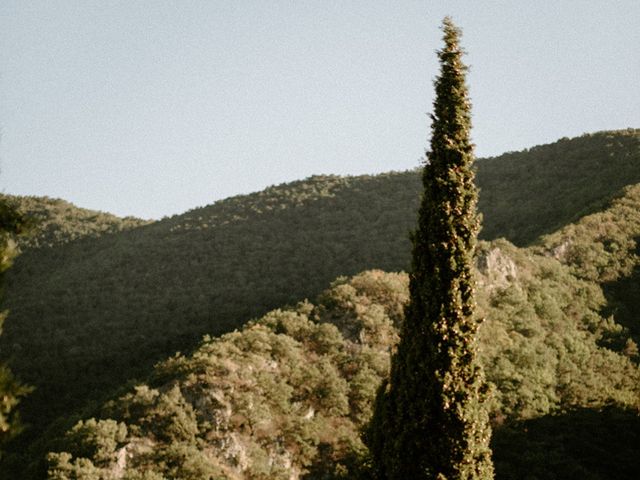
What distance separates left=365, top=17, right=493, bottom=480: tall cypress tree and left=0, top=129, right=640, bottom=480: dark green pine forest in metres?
1.08

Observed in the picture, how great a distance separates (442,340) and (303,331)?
821cm

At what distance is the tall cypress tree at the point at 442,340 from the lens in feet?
30.6

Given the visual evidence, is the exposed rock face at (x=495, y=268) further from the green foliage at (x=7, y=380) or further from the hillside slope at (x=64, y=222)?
the hillside slope at (x=64, y=222)

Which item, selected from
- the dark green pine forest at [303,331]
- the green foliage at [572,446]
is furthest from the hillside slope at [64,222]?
the green foliage at [572,446]

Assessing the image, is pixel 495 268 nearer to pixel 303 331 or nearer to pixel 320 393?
pixel 303 331

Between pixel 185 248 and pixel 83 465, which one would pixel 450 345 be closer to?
pixel 83 465

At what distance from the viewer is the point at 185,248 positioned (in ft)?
132

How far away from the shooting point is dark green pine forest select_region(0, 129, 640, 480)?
13.1m

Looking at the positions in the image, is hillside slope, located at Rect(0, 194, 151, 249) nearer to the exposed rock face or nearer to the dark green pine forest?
the dark green pine forest

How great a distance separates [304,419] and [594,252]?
2038 cm

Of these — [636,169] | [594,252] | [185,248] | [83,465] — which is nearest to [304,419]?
[83,465]

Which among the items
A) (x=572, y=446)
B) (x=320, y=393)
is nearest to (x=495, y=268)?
(x=572, y=446)

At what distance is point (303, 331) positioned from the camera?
17.2 m

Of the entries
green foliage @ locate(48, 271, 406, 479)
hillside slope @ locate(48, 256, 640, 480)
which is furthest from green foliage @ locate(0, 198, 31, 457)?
green foliage @ locate(48, 271, 406, 479)
